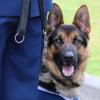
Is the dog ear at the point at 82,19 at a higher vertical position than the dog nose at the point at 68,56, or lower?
higher

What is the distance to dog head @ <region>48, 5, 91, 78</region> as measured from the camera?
4.24 metres

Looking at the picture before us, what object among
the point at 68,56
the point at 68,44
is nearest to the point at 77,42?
the point at 68,44

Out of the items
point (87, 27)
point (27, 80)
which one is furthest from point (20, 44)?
point (87, 27)

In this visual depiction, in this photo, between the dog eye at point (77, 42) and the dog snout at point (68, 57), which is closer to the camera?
the dog snout at point (68, 57)

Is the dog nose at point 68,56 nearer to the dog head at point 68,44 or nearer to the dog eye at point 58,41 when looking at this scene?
the dog head at point 68,44

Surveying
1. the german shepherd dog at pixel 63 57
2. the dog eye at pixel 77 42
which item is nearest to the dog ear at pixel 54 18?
the german shepherd dog at pixel 63 57

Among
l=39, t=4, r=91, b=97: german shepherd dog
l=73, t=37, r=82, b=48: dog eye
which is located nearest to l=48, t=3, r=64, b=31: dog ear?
l=39, t=4, r=91, b=97: german shepherd dog

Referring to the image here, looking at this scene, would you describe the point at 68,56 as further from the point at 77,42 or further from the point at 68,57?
the point at 77,42

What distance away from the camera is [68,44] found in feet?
14.1

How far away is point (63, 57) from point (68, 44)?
149mm

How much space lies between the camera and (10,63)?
10.6ft

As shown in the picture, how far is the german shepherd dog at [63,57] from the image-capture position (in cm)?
424

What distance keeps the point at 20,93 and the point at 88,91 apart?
6.63 feet

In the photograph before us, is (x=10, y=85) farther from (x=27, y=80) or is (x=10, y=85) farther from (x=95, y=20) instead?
(x=95, y=20)
